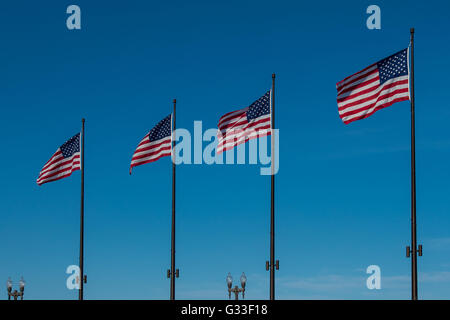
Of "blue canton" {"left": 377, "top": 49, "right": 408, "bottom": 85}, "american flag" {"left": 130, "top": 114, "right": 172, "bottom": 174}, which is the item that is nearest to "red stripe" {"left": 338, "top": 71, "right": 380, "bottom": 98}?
"blue canton" {"left": 377, "top": 49, "right": 408, "bottom": 85}

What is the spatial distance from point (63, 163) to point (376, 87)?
16.0 m

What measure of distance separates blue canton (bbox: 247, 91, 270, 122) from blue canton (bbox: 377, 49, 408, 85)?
5.70 meters

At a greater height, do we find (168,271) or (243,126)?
Result: (243,126)

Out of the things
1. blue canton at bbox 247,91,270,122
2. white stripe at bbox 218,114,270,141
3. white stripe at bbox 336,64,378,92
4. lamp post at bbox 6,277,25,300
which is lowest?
lamp post at bbox 6,277,25,300

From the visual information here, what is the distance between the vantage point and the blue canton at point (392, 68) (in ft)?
98.0

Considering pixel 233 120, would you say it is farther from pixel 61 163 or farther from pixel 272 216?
pixel 61 163

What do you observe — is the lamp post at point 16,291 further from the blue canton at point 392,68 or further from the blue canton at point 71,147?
the blue canton at point 392,68

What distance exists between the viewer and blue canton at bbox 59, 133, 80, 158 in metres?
38.3

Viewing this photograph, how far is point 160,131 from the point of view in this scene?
1401 inches

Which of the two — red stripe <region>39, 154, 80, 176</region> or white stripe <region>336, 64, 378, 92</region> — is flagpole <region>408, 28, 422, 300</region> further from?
red stripe <region>39, 154, 80, 176</region>
